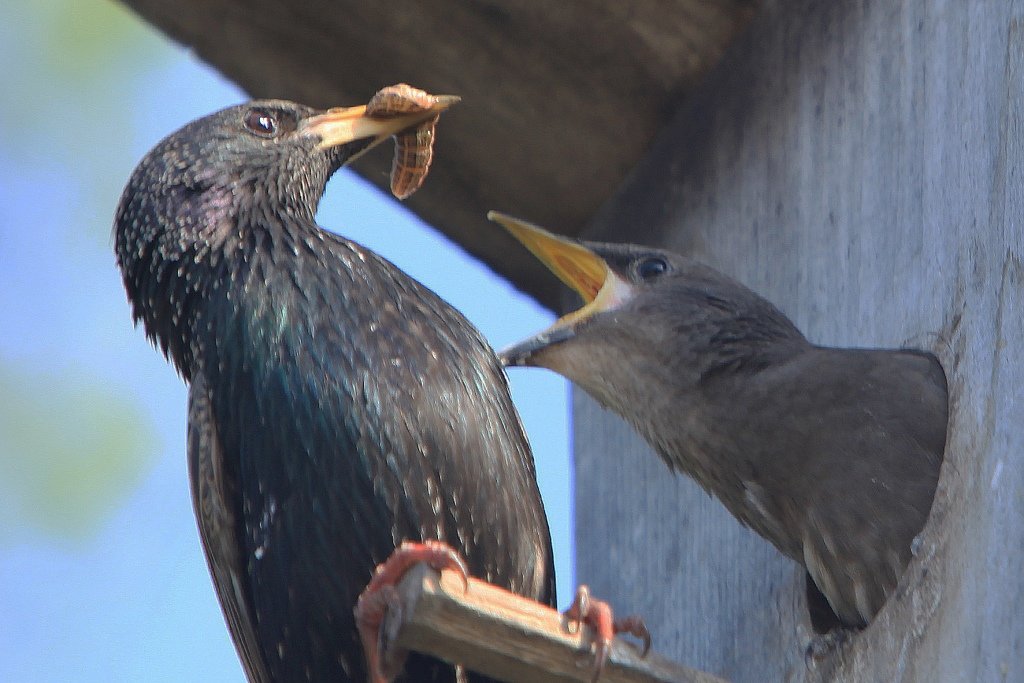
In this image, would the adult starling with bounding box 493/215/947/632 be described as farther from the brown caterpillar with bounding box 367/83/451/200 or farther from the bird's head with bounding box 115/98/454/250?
the bird's head with bounding box 115/98/454/250

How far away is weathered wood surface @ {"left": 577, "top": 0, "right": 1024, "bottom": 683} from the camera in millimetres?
2445

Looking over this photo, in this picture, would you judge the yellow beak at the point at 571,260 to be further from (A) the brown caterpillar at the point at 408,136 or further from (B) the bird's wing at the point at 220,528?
(B) the bird's wing at the point at 220,528

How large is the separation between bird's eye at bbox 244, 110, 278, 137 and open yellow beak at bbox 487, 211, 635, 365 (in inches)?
17.9

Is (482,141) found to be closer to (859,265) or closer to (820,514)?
(859,265)

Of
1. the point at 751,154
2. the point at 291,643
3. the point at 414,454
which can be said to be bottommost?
the point at 291,643

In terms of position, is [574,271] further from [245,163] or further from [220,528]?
[220,528]

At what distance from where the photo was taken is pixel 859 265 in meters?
3.01

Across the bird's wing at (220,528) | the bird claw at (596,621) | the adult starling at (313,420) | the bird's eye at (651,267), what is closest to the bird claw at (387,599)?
Answer: the bird claw at (596,621)

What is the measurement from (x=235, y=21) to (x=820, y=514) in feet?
5.54

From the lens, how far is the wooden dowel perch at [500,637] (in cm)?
228

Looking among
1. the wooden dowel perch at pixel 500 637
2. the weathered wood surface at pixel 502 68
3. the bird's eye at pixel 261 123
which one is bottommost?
the wooden dowel perch at pixel 500 637

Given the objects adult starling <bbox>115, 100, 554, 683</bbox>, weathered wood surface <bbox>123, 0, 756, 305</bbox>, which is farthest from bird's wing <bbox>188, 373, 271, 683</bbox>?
weathered wood surface <bbox>123, 0, 756, 305</bbox>

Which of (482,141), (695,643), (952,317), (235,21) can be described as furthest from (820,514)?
(235,21)

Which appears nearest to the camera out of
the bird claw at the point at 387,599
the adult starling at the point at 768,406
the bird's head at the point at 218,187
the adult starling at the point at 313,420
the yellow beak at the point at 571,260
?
the bird claw at the point at 387,599
